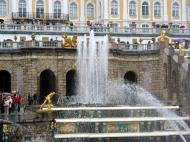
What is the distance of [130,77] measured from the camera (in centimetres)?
6109

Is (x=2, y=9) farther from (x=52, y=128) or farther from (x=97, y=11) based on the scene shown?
(x=52, y=128)

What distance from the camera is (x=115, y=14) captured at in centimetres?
8625

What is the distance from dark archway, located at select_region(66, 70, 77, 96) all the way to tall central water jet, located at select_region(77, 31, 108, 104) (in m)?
1.76

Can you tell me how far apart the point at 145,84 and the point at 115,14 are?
2878cm

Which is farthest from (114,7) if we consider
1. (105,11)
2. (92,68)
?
(92,68)

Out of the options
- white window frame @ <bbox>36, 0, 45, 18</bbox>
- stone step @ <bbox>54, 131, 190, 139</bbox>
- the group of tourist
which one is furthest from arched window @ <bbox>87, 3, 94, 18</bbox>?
stone step @ <bbox>54, 131, 190, 139</bbox>

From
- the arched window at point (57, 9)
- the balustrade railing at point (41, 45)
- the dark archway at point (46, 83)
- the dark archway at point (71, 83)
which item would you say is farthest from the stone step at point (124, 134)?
the arched window at point (57, 9)

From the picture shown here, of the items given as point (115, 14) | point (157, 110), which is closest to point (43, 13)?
point (115, 14)

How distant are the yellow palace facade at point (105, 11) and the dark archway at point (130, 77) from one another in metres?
23.5

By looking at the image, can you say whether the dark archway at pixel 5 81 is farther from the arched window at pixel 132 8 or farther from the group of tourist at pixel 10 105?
the arched window at pixel 132 8

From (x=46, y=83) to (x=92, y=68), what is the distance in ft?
22.1

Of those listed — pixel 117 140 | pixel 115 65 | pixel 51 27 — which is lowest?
pixel 117 140

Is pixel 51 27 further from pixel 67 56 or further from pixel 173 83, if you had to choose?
pixel 173 83

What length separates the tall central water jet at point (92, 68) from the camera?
5366 centimetres
